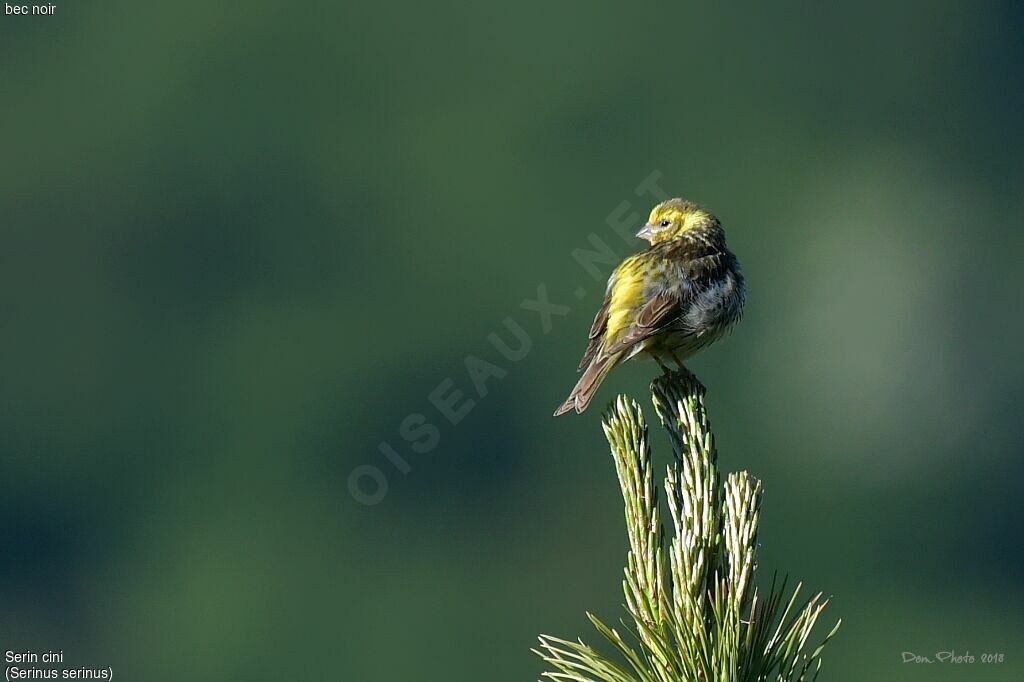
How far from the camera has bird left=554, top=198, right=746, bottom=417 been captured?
8234 mm

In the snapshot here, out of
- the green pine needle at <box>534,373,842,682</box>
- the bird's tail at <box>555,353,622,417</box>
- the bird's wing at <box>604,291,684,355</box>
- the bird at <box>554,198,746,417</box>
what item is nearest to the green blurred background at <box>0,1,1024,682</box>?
the bird at <box>554,198,746,417</box>

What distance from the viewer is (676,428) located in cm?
620

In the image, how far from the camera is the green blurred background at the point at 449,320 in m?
88.3

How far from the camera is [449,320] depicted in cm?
10719

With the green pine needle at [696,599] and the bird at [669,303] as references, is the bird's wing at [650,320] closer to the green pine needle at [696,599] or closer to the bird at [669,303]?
the bird at [669,303]

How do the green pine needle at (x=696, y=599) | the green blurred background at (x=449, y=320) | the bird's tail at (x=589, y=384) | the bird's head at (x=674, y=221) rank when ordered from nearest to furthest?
the green pine needle at (x=696, y=599)
the bird's tail at (x=589, y=384)
the bird's head at (x=674, y=221)
the green blurred background at (x=449, y=320)

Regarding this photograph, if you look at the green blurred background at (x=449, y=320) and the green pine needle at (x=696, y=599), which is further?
the green blurred background at (x=449, y=320)

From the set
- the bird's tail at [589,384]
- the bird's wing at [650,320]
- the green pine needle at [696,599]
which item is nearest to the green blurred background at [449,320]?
the bird's wing at [650,320]

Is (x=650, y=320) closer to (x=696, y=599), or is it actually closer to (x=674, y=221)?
(x=674, y=221)

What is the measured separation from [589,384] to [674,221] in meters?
1.78

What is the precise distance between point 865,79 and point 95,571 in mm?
103941

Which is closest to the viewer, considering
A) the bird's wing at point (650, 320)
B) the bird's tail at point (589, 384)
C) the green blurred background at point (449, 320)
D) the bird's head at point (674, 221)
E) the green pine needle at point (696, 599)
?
the green pine needle at point (696, 599)

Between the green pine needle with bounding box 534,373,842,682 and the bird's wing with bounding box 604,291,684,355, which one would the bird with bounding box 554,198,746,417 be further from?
the green pine needle with bounding box 534,373,842,682

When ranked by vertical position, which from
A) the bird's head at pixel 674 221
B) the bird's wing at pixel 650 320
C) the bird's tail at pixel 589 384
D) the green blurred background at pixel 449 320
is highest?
the green blurred background at pixel 449 320
